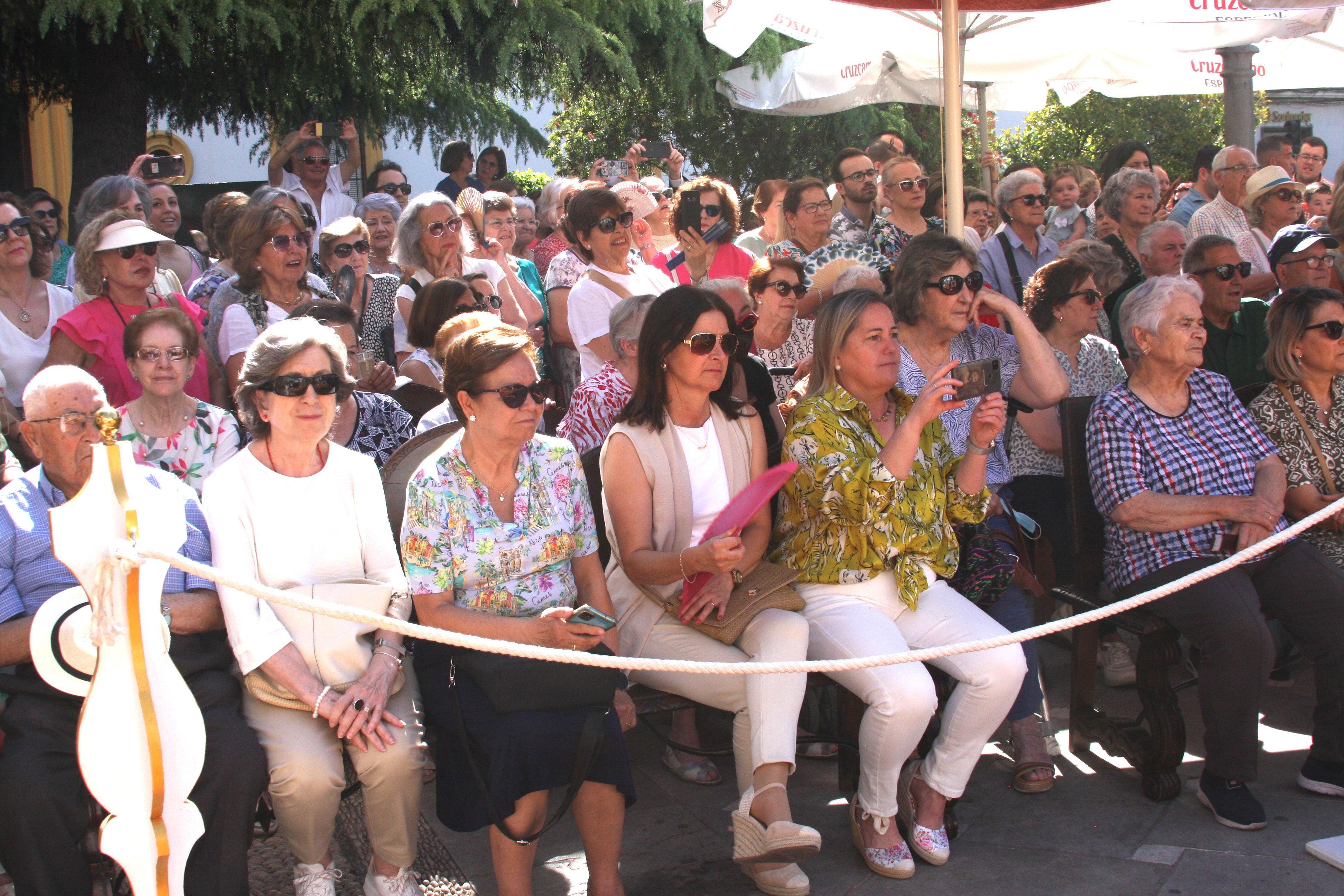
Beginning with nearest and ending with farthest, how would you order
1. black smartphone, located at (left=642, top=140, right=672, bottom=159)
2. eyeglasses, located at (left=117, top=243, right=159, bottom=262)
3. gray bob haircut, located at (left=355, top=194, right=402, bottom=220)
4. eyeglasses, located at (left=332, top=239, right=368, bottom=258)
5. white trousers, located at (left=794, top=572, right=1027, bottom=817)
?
white trousers, located at (left=794, top=572, right=1027, bottom=817), eyeglasses, located at (left=117, top=243, right=159, bottom=262), eyeglasses, located at (left=332, top=239, right=368, bottom=258), gray bob haircut, located at (left=355, top=194, right=402, bottom=220), black smartphone, located at (left=642, top=140, right=672, bottom=159)

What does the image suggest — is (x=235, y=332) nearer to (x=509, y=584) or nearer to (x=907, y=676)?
(x=509, y=584)

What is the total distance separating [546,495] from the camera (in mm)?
3307

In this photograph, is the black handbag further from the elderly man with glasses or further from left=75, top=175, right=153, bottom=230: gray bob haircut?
left=75, top=175, right=153, bottom=230: gray bob haircut

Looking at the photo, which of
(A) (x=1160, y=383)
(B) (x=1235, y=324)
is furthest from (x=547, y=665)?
(B) (x=1235, y=324)

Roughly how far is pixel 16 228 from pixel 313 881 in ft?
10.3

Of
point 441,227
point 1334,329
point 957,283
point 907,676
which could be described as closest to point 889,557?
point 907,676

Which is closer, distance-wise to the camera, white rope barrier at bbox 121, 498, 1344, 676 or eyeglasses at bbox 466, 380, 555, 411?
white rope barrier at bbox 121, 498, 1344, 676

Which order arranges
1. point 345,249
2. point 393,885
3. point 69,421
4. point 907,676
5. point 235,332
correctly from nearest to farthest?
point 393,885 → point 69,421 → point 907,676 → point 235,332 → point 345,249

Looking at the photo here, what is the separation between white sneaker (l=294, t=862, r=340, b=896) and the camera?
2969mm

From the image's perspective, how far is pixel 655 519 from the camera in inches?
139

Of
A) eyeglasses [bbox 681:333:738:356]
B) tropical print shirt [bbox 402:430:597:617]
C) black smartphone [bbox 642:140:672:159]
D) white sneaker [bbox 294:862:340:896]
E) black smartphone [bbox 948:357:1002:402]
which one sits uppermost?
black smartphone [bbox 642:140:672:159]

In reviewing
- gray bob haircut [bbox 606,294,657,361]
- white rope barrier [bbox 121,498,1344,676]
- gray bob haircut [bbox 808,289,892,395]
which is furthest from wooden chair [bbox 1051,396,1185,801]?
gray bob haircut [bbox 606,294,657,361]

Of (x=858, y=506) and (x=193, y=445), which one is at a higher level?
(x=193, y=445)

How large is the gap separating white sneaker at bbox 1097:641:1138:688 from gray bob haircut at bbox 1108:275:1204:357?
1260 mm
